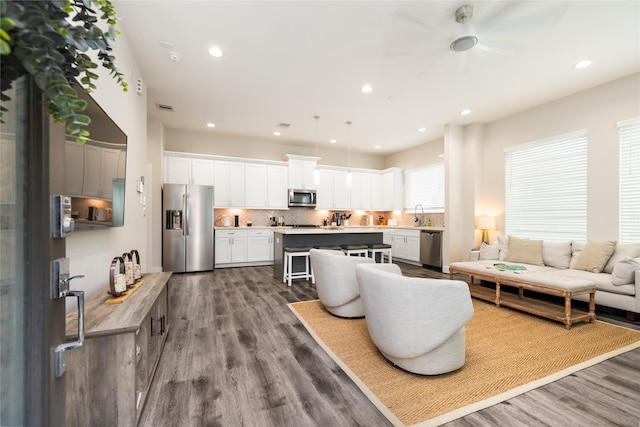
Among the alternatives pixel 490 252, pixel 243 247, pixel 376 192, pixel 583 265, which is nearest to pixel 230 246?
pixel 243 247

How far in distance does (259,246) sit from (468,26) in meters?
5.43

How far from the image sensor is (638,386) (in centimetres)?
194

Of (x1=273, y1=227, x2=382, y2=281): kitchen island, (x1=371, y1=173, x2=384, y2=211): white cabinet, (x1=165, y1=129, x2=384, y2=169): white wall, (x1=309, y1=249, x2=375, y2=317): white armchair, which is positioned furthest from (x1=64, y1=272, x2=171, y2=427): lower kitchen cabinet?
(x1=371, y1=173, x2=384, y2=211): white cabinet

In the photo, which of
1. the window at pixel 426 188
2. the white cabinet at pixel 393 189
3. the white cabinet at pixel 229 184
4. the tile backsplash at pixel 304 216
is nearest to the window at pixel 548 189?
the window at pixel 426 188

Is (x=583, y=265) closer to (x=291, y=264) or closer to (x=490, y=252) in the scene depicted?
(x=490, y=252)

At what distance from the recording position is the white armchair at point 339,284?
306 centimetres

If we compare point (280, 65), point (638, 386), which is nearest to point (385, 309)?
point (638, 386)

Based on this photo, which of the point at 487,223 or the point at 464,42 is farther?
the point at 487,223

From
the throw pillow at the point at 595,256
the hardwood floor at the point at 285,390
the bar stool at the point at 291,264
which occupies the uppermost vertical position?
the throw pillow at the point at 595,256

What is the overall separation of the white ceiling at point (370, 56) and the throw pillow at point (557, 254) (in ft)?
7.84

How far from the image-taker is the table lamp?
17.3 ft

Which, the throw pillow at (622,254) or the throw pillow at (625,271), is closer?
the throw pillow at (625,271)

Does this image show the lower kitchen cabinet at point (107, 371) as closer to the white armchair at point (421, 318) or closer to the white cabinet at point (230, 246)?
the white armchair at point (421, 318)

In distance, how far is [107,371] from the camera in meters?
1.43
